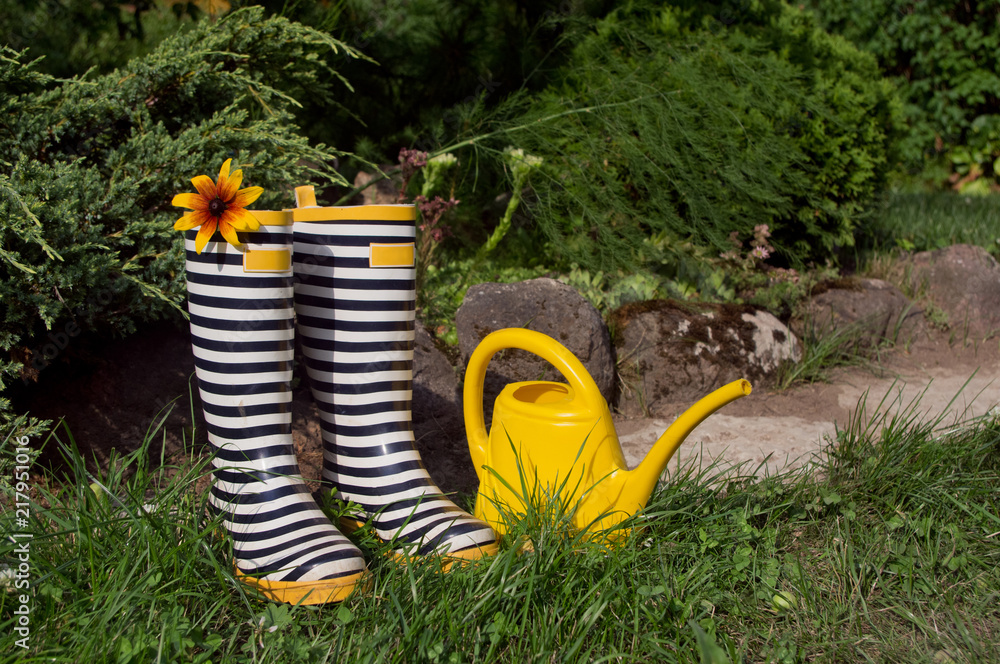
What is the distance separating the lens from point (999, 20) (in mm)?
6141

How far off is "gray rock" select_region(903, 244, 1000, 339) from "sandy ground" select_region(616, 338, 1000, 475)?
0.44 feet

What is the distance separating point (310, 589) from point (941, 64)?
24.1 ft

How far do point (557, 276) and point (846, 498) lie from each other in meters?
1.59

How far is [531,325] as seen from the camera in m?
2.46

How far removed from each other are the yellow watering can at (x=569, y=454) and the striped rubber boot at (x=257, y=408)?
0.37 m

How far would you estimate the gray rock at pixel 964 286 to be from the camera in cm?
349

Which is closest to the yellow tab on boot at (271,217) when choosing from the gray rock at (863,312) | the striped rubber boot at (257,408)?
the striped rubber boot at (257,408)

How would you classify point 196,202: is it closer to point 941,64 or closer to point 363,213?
point 363,213

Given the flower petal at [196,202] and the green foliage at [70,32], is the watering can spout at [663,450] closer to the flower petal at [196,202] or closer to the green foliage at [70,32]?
the flower petal at [196,202]

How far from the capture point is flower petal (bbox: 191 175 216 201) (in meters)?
1.37

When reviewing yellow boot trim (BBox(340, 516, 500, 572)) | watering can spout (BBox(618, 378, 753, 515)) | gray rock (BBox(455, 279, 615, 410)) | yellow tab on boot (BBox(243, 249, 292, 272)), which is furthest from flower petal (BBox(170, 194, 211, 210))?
gray rock (BBox(455, 279, 615, 410))

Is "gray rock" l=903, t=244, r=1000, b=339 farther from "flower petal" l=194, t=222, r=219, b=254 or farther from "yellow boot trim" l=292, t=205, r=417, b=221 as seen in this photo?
"flower petal" l=194, t=222, r=219, b=254

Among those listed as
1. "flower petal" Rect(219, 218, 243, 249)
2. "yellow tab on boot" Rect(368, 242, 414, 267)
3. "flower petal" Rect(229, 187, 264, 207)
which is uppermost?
"flower petal" Rect(229, 187, 264, 207)

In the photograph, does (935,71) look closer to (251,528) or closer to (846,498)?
(846,498)
